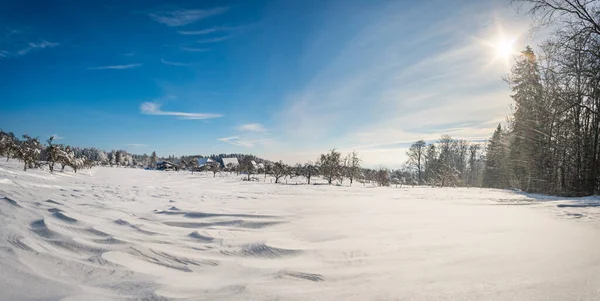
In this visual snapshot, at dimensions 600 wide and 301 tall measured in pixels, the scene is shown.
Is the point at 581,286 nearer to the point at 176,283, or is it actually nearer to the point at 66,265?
the point at 176,283

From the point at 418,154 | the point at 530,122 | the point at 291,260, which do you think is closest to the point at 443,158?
the point at 418,154

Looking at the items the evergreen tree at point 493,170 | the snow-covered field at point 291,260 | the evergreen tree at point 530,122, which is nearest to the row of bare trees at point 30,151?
the snow-covered field at point 291,260

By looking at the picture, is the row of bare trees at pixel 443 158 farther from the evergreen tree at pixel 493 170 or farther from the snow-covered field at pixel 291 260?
the snow-covered field at pixel 291 260

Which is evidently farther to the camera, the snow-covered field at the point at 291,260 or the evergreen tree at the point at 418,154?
the evergreen tree at the point at 418,154

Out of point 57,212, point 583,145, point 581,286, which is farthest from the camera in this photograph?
point 583,145

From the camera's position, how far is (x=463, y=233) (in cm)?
262

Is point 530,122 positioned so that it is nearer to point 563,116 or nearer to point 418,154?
point 563,116

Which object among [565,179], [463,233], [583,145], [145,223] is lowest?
[145,223]

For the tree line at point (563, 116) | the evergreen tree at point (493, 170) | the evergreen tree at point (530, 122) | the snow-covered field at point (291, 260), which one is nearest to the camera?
the snow-covered field at point (291, 260)

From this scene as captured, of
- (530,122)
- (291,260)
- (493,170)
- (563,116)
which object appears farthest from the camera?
(493,170)

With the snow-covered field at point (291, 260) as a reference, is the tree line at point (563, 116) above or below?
above

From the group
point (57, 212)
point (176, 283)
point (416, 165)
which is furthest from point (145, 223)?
point (416, 165)

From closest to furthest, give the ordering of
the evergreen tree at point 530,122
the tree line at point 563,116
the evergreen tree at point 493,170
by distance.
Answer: the tree line at point 563,116 < the evergreen tree at point 530,122 < the evergreen tree at point 493,170

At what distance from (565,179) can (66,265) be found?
56.7 feet
